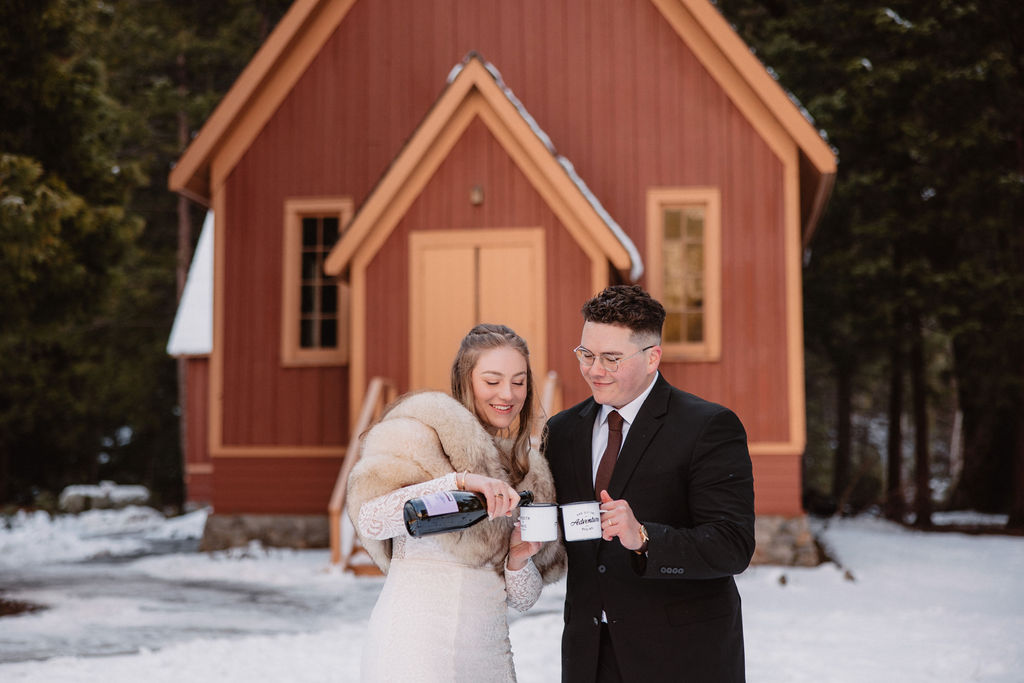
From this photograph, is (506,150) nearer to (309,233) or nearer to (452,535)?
(309,233)

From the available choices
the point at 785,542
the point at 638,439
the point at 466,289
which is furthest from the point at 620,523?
the point at 785,542

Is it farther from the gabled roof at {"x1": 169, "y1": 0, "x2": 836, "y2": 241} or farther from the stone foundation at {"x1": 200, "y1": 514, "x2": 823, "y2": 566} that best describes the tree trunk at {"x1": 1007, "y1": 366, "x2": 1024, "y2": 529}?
the stone foundation at {"x1": 200, "y1": 514, "x2": 823, "y2": 566}

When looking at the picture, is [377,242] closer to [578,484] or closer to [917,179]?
[578,484]

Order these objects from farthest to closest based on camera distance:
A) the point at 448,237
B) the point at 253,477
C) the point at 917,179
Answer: the point at 917,179
the point at 253,477
the point at 448,237

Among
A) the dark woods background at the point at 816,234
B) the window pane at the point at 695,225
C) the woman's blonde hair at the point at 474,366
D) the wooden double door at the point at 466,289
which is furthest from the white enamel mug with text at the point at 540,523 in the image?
the window pane at the point at 695,225

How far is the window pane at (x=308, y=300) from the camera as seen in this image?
1309 cm

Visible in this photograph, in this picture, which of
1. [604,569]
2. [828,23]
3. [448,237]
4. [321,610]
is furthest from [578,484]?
[828,23]

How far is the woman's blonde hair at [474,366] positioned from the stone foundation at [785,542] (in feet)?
28.6

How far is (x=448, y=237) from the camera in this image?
37.9 ft

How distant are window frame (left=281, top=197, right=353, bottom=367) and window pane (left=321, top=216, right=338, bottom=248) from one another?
0.31ft

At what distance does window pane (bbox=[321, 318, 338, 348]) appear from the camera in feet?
42.8

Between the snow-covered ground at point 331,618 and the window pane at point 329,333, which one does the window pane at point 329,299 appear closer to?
the window pane at point 329,333

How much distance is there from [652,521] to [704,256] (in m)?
9.48

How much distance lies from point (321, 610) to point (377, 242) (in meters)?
4.45
